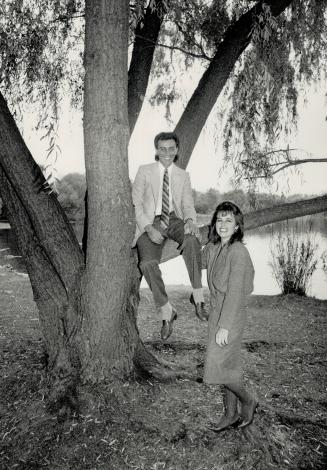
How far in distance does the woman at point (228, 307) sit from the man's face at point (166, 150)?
0.87 meters

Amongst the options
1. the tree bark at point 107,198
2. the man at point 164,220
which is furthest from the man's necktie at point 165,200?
the tree bark at point 107,198

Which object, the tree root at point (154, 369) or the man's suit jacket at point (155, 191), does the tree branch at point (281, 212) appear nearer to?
the man's suit jacket at point (155, 191)

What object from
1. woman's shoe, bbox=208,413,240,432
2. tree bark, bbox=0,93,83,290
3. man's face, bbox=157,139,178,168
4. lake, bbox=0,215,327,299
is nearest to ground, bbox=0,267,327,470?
woman's shoe, bbox=208,413,240,432

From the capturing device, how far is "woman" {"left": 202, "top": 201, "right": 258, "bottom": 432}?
8.44 ft

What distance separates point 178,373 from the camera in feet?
11.7

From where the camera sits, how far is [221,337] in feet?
8.43

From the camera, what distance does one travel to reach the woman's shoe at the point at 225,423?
280 cm

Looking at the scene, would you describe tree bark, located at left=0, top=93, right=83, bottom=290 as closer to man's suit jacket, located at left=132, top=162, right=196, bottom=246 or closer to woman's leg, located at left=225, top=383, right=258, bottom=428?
man's suit jacket, located at left=132, top=162, right=196, bottom=246

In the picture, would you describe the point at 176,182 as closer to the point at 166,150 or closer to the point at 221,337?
the point at 166,150

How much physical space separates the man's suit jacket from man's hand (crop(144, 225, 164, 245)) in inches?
7.0

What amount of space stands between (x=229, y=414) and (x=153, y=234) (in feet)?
4.66

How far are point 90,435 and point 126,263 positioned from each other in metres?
1.20

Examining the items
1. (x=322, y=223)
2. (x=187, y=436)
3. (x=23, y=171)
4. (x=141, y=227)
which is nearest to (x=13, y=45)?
(x=23, y=171)

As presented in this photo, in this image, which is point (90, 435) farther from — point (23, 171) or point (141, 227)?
point (23, 171)
